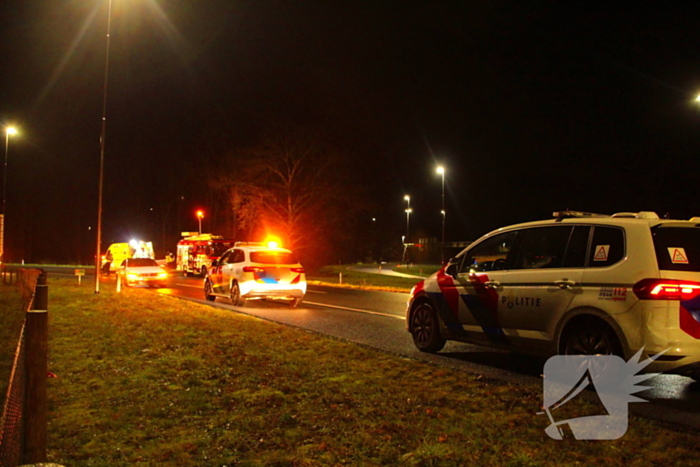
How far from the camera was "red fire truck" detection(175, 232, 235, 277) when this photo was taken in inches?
1352

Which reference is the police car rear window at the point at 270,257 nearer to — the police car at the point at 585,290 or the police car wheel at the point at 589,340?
the police car at the point at 585,290

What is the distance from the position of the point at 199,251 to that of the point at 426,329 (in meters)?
27.9

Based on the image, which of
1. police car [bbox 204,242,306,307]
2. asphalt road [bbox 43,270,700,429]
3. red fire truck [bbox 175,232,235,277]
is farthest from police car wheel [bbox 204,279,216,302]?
red fire truck [bbox 175,232,235,277]

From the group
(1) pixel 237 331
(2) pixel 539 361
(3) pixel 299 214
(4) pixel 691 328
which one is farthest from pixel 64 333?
(3) pixel 299 214

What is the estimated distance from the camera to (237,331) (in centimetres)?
1109

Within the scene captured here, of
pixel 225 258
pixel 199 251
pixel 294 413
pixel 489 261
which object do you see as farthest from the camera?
pixel 199 251

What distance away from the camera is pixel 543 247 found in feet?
25.3

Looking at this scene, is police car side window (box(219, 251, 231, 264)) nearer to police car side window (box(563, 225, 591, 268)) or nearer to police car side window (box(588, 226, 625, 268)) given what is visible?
police car side window (box(563, 225, 591, 268))

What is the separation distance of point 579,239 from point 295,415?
3868 mm

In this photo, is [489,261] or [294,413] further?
[489,261]

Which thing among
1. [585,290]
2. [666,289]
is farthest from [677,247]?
[585,290]

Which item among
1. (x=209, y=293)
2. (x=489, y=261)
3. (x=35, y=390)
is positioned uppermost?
(x=489, y=261)

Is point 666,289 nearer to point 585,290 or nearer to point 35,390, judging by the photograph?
point 585,290

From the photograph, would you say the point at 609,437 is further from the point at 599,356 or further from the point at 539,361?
the point at 539,361
